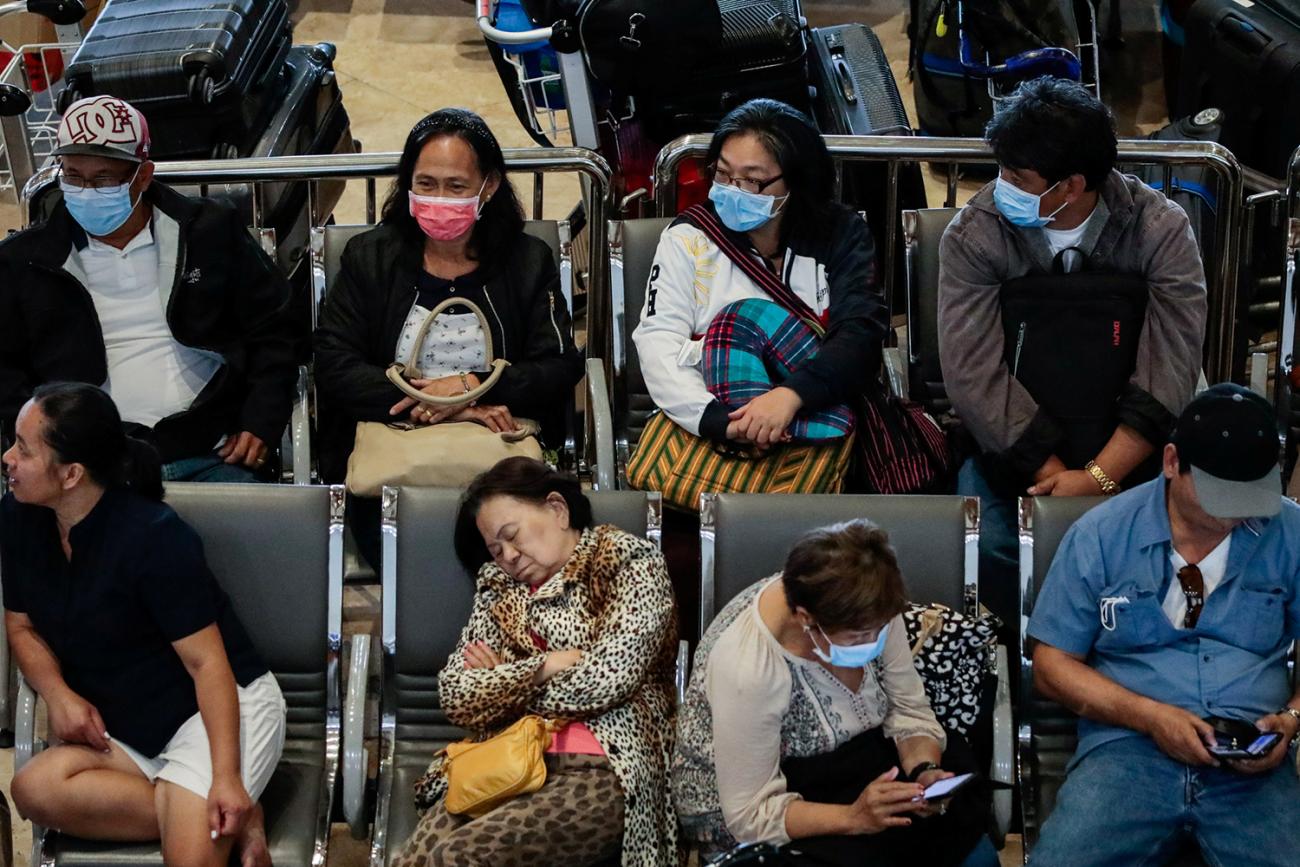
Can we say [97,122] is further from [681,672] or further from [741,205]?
[681,672]

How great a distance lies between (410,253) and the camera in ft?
14.4

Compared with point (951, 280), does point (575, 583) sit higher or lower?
lower

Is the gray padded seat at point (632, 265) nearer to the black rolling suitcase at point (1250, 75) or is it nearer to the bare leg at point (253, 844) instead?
the bare leg at point (253, 844)

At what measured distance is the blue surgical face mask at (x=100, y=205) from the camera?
13.7 feet

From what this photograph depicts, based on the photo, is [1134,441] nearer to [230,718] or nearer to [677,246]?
[677,246]

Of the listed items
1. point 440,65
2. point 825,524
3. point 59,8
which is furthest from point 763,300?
point 440,65

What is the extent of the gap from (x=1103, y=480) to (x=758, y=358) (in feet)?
2.73

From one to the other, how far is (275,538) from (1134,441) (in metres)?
1.92

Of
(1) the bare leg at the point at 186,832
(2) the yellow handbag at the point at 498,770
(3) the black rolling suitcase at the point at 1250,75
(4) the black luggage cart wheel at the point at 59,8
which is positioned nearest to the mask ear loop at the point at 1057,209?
(2) the yellow handbag at the point at 498,770

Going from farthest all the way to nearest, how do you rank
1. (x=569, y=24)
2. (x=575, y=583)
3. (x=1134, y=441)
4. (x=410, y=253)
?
(x=569, y=24) < (x=410, y=253) < (x=1134, y=441) < (x=575, y=583)

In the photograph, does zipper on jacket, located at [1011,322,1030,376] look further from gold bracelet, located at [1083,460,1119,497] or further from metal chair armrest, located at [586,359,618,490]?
metal chair armrest, located at [586,359,618,490]

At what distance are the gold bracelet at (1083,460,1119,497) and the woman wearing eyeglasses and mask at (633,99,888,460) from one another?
1.82ft

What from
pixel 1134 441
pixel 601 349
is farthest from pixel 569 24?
pixel 1134 441

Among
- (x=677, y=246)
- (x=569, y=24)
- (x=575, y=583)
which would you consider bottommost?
(x=575, y=583)
